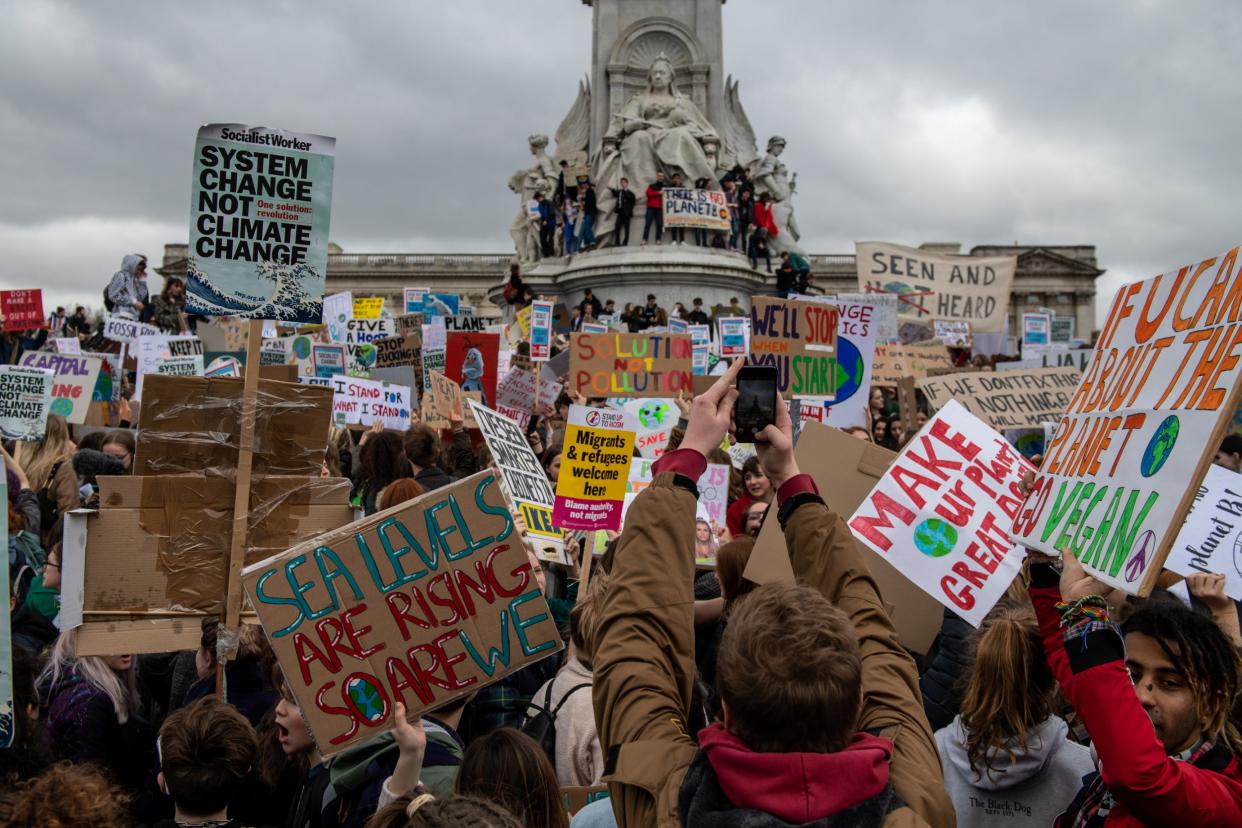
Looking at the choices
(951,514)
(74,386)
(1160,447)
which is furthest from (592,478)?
(74,386)

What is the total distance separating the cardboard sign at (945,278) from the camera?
13.0 metres

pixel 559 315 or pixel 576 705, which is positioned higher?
pixel 559 315

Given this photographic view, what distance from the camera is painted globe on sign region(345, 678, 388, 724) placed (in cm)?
303

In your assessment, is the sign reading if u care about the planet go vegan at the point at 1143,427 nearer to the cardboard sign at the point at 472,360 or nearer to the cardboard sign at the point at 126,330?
the cardboard sign at the point at 472,360

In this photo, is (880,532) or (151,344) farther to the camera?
(151,344)

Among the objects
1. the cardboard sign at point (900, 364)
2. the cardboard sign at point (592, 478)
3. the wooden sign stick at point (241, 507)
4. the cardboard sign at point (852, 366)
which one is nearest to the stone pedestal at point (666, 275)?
the cardboard sign at point (900, 364)

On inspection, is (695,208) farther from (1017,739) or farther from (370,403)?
(1017,739)

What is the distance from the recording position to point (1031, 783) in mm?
2928

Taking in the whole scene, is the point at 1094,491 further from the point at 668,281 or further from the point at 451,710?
the point at 668,281

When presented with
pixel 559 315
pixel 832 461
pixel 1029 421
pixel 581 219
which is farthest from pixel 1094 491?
pixel 581 219

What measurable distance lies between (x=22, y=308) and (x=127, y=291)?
5.15ft

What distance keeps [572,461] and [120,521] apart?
2.76m

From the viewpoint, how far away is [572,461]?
255 inches

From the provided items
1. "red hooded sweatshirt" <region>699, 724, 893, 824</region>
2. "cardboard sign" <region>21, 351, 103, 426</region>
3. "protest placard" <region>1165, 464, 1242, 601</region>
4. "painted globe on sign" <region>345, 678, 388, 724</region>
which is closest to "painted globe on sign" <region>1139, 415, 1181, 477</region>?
"red hooded sweatshirt" <region>699, 724, 893, 824</region>
